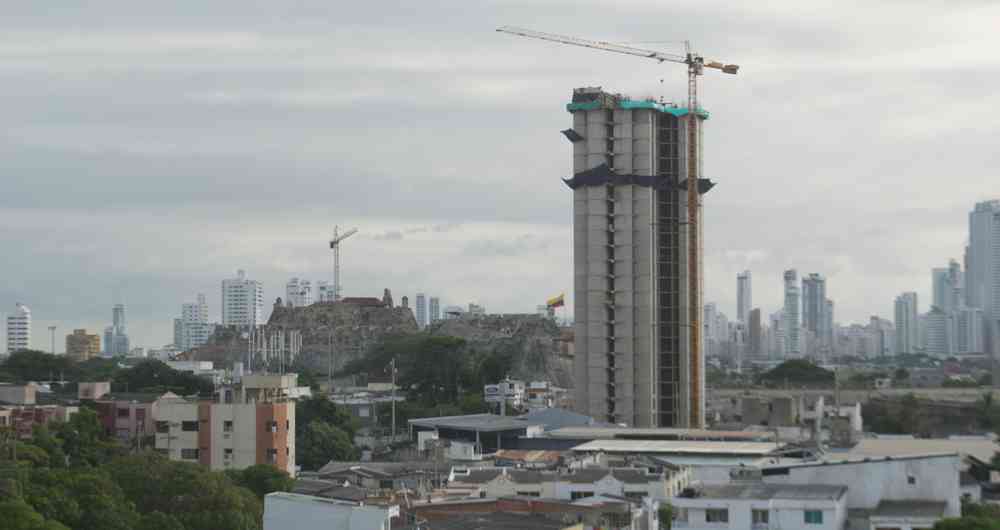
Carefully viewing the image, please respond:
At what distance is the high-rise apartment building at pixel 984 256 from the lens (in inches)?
3193

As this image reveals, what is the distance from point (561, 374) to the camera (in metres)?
144

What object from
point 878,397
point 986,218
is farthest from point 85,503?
point 986,218

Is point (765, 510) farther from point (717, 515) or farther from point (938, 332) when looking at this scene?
point (938, 332)

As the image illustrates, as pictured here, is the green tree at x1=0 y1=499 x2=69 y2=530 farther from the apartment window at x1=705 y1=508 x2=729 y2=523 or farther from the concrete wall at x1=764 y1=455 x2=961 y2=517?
the concrete wall at x1=764 y1=455 x2=961 y2=517

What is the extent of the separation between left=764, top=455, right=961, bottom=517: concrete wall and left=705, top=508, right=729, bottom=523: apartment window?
3.56m

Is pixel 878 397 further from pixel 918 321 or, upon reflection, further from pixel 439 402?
pixel 918 321

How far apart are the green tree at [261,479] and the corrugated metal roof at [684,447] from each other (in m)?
11.8

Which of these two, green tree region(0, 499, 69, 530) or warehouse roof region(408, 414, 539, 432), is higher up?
warehouse roof region(408, 414, 539, 432)

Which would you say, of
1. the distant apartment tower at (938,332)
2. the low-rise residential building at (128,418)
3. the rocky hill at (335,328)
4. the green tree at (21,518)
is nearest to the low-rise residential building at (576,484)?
the green tree at (21,518)

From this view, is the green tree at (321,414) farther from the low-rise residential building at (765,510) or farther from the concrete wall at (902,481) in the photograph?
the low-rise residential building at (765,510)

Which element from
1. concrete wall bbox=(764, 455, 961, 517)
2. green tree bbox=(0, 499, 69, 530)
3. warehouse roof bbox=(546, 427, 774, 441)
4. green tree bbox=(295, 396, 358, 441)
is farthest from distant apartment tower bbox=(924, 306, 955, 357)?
green tree bbox=(0, 499, 69, 530)

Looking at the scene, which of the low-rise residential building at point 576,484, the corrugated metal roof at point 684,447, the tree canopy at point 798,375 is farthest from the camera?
the tree canopy at point 798,375

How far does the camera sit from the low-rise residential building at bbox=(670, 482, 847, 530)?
126ft

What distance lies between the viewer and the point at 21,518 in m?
37.9
